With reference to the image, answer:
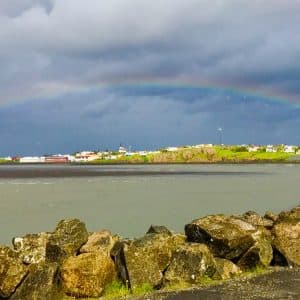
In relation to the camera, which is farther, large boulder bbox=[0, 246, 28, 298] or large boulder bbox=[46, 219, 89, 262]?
large boulder bbox=[46, 219, 89, 262]

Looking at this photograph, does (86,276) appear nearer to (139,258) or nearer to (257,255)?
(139,258)

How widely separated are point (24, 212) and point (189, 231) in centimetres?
3742

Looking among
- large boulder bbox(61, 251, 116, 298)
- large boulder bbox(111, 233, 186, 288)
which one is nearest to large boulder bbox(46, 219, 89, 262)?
large boulder bbox(61, 251, 116, 298)

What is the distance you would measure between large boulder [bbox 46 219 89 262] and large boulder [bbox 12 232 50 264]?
0.70 feet

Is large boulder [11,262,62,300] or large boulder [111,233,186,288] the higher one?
large boulder [111,233,186,288]

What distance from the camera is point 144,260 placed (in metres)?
17.8

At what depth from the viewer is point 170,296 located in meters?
15.9

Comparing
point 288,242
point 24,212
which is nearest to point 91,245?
point 288,242

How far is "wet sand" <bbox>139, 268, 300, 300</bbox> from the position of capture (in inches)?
606

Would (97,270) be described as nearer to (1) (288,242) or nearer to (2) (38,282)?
(2) (38,282)

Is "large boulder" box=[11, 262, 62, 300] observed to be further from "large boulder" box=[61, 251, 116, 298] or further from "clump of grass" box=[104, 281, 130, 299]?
"clump of grass" box=[104, 281, 130, 299]

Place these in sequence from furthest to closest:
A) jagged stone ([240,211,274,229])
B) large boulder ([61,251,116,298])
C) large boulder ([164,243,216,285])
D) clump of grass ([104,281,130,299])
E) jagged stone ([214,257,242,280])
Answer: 1. jagged stone ([240,211,274,229])
2. jagged stone ([214,257,242,280])
3. large boulder ([61,251,116,298])
4. large boulder ([164,243,216,285])
5. clump of grass ([104,281,130,299])

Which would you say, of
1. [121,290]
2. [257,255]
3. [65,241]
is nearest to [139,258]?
[121,290]

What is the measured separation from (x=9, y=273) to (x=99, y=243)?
3461 mm
